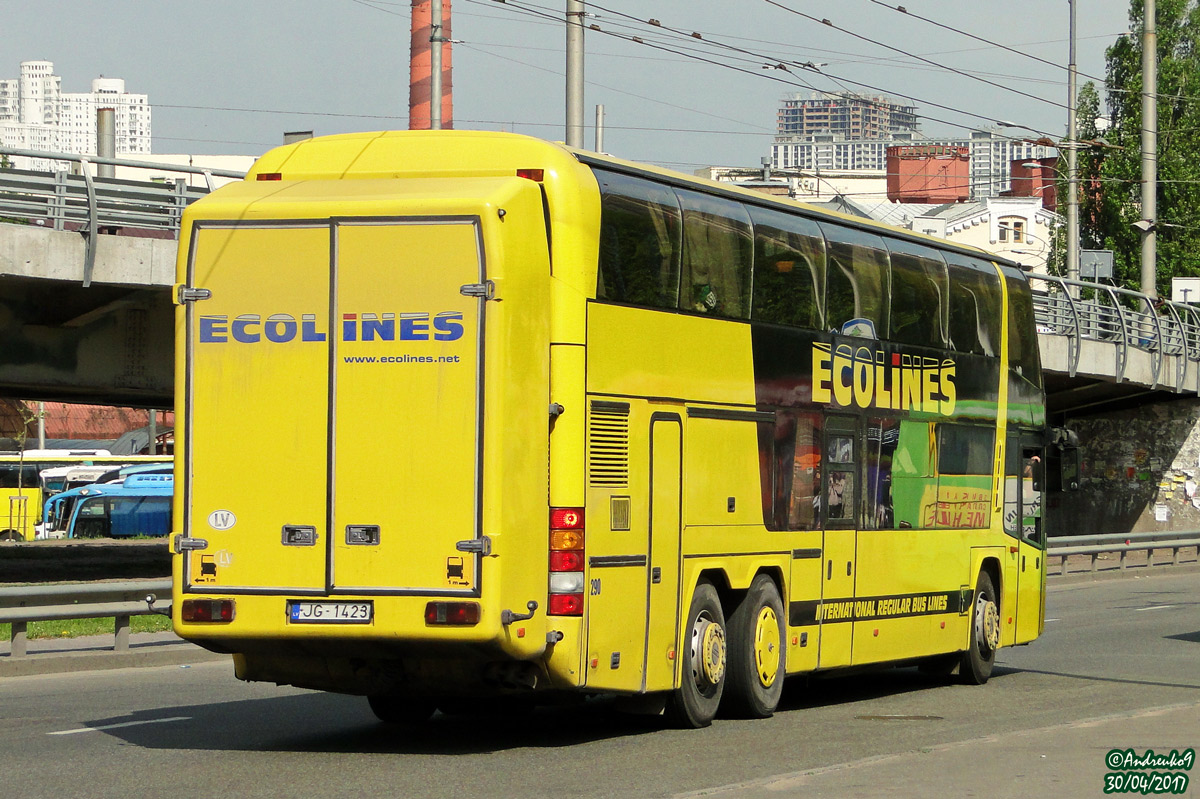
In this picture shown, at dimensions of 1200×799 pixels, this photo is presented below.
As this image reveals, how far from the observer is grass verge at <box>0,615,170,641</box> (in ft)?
65.4

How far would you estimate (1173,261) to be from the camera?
70.7 metres

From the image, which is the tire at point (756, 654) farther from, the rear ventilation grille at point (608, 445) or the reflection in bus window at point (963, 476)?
the reflection in bus window at point (963, 476)

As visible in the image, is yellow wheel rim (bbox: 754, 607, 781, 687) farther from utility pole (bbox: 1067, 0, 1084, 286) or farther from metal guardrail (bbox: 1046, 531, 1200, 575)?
utility pole (bbox: 1067, 0, 1084, 286)

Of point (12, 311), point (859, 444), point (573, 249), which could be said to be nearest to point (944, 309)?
point (859, 444)

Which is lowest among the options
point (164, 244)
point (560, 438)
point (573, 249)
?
point (560, 438)

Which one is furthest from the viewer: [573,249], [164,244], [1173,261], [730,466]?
[1173,261]

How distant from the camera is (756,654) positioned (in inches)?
494

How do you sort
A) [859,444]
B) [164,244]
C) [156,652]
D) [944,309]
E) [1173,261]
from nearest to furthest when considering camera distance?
[859,444] < [944,309] < [156,652] < [164,244] < [1173,261]

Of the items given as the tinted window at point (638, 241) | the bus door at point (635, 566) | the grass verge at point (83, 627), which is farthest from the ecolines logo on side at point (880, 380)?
the grass verge at point (83, 627)

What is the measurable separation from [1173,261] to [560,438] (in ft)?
213

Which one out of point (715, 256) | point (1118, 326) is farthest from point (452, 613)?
point (1118, 326)

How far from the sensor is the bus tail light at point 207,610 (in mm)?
10234

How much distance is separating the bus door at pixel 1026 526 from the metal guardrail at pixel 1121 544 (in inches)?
587

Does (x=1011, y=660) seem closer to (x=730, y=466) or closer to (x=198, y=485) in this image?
(x=730, y=466)
